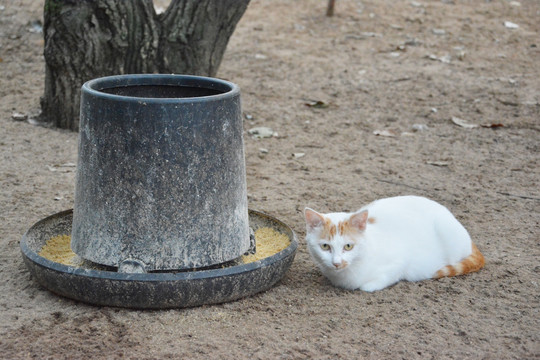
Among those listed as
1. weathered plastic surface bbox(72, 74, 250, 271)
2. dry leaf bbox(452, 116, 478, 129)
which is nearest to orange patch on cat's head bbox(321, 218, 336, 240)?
weathered plastic surface bbox(72, 74, 250, 271)

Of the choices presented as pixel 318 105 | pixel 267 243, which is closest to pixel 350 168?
pixel 318 105

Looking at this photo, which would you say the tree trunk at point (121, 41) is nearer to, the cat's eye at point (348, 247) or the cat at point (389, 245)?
the cat at point (389, 245)

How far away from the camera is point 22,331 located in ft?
9.53

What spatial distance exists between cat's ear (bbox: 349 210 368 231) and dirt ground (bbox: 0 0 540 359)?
36cm

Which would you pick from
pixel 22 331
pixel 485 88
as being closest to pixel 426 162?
pixel 485 88

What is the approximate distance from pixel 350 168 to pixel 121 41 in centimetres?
210

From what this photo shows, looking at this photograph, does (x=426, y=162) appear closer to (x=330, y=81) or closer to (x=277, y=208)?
(x=277, y=208)

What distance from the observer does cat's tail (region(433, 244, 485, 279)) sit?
11.8 feet

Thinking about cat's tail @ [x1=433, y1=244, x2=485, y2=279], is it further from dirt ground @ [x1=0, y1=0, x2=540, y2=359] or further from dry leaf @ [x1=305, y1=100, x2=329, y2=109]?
dry leaf @ [x1=305, y1=100, x2=329, y2=109]

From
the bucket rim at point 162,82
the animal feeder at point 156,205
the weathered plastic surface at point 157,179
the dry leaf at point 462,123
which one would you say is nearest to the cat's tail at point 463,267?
the animal feeder at point 156,205

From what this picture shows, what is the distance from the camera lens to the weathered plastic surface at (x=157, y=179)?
3016 millimetres

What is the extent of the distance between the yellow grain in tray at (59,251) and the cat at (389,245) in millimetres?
1262

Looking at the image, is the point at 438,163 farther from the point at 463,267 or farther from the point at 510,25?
the point at 510,25

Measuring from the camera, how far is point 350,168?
529 cm
